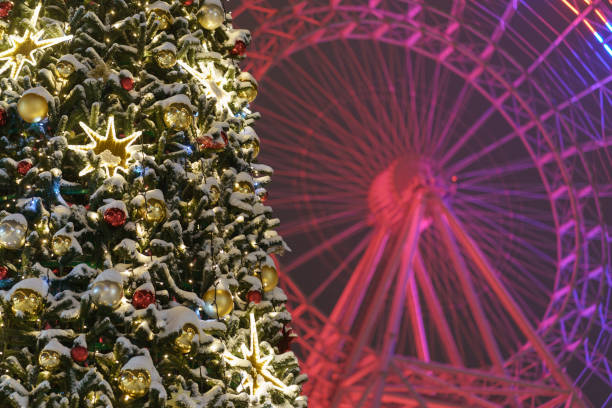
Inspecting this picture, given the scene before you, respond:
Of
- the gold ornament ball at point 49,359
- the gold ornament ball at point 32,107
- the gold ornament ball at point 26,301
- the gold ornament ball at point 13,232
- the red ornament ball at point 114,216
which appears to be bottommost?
the gold ornament ball at point 49,359

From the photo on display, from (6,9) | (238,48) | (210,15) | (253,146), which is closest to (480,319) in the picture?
(253,146)

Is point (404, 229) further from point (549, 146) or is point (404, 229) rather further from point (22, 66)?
point (22, 66)

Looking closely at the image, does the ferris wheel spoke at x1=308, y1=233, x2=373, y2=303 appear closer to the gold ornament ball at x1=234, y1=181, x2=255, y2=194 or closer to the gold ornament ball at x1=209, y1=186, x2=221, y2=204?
the gold ornament ball at x1=234, y1=181, x2=255, y2=194

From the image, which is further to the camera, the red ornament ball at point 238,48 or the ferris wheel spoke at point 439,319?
the ferris wheel spoke at point 439,319

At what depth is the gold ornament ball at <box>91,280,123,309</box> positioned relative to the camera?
2.38m

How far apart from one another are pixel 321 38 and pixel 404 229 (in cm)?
348

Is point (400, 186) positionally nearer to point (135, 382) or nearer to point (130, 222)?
point (130, 222)

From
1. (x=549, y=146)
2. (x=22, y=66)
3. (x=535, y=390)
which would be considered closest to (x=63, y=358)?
(x=22, y=66)

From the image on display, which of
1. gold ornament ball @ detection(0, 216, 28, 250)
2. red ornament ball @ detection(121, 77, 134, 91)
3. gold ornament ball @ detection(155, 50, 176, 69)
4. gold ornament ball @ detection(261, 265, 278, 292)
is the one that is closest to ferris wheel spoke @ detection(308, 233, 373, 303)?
gold ornament ball @ detection(261, 265, 278, 292)

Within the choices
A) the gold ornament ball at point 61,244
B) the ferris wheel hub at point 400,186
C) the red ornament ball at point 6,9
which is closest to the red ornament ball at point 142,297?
the gold ornament ball at point 61,244

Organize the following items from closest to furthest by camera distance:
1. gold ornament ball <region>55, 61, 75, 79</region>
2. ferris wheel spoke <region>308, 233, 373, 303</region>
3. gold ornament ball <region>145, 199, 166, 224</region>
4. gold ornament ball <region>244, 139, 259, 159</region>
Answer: gold ornament ball <region>145, 199, 166, 224</region>
gold ornament ball <region>55, 61, 75, 79</region>
gold ornament ball <region>244, 139, 259, 159</region>
ferris wheel spoke <region>308, 233, 373, 303</region>

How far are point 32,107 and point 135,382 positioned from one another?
0.98 metres

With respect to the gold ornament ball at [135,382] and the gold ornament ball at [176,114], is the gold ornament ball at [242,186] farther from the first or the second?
the gold ornament ball at [135,382]

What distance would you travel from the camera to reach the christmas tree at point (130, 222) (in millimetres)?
2391
